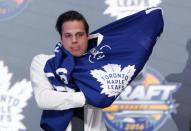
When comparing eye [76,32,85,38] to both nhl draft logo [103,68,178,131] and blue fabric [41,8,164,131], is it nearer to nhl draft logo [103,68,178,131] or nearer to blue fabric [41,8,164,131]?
blue fabric [41,8,164,131]

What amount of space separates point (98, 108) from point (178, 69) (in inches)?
19.4

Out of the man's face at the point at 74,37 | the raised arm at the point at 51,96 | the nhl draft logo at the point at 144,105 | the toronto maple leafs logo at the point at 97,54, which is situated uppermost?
the man's face at the point at 74,37

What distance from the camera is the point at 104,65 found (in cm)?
120

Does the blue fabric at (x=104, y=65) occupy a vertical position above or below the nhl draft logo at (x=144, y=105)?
above

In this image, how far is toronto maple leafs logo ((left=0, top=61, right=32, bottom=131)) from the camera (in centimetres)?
163

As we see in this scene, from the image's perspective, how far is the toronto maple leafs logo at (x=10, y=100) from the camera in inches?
64.2

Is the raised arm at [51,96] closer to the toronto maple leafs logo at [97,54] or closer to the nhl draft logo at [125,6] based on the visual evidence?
the toronto maple leafs logo at [97,54]

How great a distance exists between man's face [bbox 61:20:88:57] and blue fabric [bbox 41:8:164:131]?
2cm

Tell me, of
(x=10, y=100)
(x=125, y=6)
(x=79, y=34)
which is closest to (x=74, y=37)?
(x=79, y=34)

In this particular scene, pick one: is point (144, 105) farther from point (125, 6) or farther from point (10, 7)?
point (10, 7)

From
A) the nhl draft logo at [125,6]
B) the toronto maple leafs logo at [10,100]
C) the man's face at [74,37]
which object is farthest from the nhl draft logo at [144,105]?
the man's face at [74,37]

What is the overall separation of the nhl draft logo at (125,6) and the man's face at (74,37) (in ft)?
1.36

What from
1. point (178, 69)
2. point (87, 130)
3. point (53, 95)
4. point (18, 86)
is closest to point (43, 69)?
point (53, 95)

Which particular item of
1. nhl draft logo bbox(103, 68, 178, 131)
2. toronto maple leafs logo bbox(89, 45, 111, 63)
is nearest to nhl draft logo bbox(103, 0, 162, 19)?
nhl draft logo bbox(103, 68, 178, 131)
